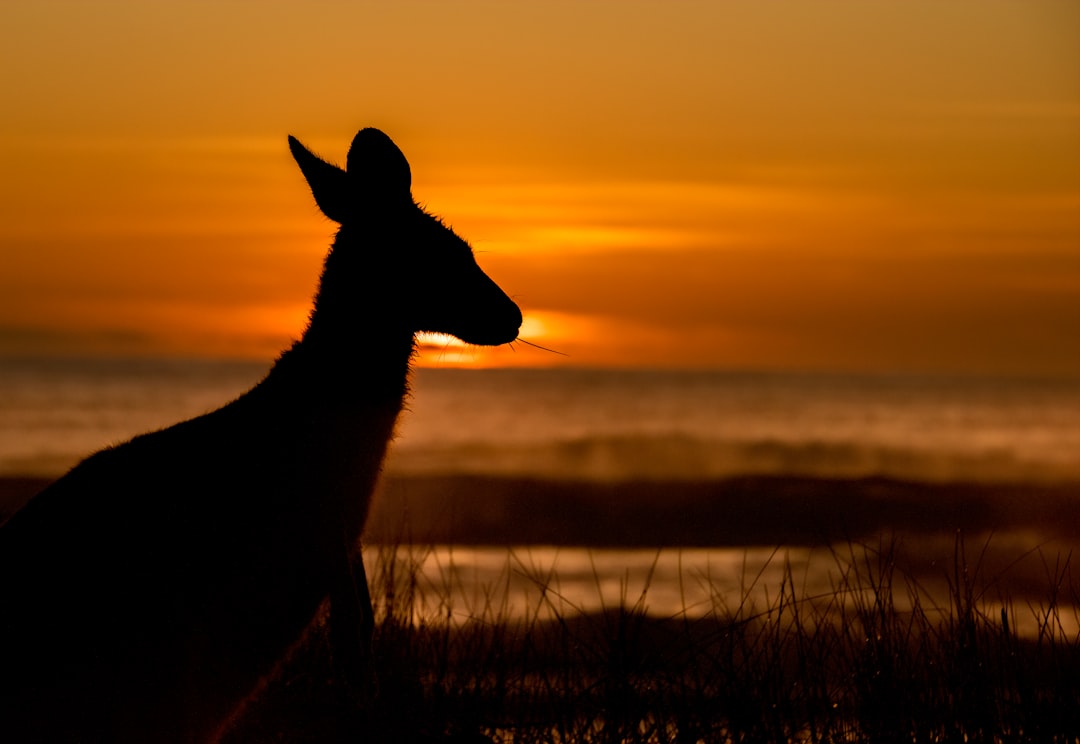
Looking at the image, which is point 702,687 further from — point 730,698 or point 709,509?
point 709,509

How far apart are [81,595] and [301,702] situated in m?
1.95

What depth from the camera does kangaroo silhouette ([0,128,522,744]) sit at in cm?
387

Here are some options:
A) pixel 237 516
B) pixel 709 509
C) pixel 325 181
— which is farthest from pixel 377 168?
pixel 709 509

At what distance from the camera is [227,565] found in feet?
13.6

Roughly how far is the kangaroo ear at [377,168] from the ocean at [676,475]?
791 millimetres

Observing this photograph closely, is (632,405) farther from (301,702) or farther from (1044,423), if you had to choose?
(301,702)

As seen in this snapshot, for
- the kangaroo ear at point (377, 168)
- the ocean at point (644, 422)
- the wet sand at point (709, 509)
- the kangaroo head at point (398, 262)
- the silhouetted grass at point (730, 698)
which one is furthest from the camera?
the ocean at point (644, 422)

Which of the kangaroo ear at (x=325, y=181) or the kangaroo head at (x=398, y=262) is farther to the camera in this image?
the kangaroo head at (x=398, y=262)

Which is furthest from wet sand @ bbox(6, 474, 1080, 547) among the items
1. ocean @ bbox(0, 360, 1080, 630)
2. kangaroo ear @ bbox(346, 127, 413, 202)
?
kangaroo ear @ bbox(346, 127, 413, 202)

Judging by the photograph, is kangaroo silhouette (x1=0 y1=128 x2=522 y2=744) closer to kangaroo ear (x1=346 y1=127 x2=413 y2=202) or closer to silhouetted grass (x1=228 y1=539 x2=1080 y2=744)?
kangaroo ear (x1=346 y1=127 x2=413 y2=202)

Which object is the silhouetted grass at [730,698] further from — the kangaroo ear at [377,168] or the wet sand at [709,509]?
the wet sand at [709,509]

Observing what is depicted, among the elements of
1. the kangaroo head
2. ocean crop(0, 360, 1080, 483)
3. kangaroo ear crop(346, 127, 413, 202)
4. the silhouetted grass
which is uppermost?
ocean crop(0, 360, 1080, 483)

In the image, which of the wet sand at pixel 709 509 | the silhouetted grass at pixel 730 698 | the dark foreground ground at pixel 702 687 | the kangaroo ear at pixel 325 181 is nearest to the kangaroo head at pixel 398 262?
the kangaroo ear at pixel 325 181

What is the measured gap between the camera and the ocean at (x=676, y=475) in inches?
394
